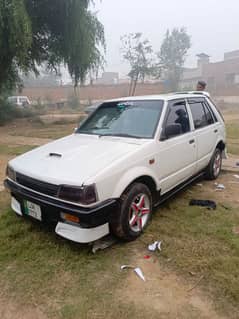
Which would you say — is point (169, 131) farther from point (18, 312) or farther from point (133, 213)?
point (18, 312)

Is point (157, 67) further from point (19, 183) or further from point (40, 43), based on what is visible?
point (19, 183)

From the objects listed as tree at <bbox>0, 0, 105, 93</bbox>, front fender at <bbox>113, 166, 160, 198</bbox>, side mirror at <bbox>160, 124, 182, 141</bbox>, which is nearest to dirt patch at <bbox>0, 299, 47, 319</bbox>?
front fender at <bbox>113, 166, 160, 198</bbox>

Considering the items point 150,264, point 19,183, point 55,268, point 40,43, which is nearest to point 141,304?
point 150,264

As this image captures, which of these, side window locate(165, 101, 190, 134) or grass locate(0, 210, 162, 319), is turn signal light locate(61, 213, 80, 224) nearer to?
grass locate(0, 210, 162, 319)

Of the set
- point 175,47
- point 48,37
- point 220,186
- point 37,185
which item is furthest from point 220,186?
point 175,47

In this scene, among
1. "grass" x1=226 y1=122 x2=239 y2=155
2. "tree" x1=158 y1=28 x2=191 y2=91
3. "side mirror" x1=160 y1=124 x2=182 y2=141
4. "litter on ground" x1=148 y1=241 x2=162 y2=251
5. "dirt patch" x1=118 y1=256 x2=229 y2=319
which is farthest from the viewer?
"tree" x1=158 y1=28 x2=191 y2=91

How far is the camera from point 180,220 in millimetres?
3369

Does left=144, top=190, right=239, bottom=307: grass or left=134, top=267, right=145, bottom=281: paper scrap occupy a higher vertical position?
left=144, top=190, right=239, bottom=307: grass

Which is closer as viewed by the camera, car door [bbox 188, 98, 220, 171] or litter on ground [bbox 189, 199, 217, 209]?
litter on ground [bbox 189, 199, 217, 209]

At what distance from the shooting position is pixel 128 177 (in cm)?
275

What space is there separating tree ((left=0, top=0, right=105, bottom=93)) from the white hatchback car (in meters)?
8.16

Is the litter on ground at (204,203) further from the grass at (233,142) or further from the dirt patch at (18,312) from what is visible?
the grass at (233,142)

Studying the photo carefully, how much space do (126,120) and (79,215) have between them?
1.68 metres

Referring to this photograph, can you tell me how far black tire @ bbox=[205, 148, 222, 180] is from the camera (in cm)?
482
